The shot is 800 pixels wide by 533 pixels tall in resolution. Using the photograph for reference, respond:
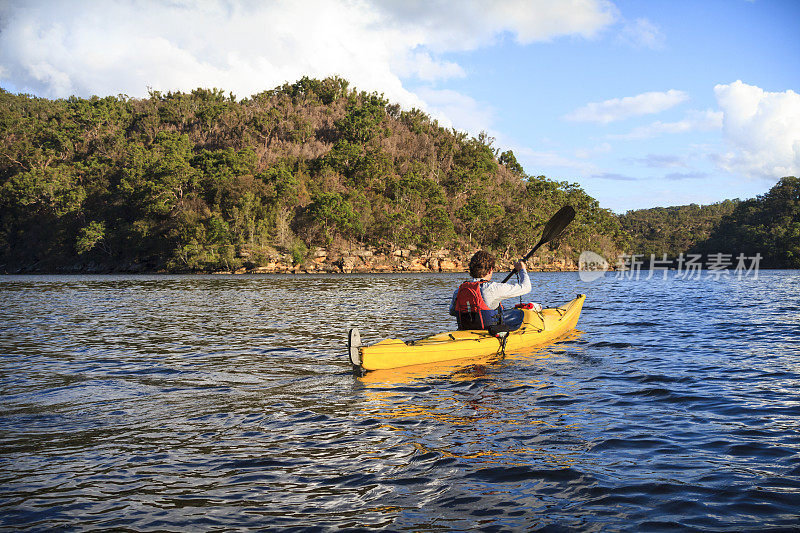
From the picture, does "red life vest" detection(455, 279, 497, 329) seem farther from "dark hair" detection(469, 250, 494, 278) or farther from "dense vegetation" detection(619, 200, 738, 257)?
"dense vegetation" detection(619, 200, 738, 257)

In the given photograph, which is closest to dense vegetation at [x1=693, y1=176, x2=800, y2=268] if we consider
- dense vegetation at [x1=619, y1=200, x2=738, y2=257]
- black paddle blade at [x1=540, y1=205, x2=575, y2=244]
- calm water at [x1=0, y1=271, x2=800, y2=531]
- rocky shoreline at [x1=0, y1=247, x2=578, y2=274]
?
dense vegetation at [x1=619, y1=200, x2=738, y2=257]

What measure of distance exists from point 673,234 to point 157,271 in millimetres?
96014

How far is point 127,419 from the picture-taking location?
17.6ft

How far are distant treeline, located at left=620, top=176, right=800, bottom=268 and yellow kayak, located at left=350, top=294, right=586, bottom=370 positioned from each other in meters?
82.4

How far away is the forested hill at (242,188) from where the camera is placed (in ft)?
185

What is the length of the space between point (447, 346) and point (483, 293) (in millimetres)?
1076

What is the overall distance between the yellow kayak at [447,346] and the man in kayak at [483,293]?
221 mm

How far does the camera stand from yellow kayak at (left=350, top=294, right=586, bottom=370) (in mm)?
7328

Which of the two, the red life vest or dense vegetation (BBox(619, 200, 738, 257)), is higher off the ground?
dense vegetation (BBox(619, 200, 738, 257))

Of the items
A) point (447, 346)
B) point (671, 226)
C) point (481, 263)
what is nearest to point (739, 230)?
point (671, 226)

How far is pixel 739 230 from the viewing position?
86.1 meters

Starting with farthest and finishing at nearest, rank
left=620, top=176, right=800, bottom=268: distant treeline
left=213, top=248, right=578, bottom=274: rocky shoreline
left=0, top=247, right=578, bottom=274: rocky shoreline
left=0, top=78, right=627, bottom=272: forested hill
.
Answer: left=620, top=176, right=800, bottom=268: distant treeline < left=0, top=78, right=627, bottom=272: forested hill < left=213, top=248, right=578, bottom=274: rocky shoreline < left=0, top=247, right=578, bottom=274: rocky shoreline

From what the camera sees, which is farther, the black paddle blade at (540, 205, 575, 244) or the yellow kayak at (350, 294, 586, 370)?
the black paddle blade at (540, 205, 575, 244)

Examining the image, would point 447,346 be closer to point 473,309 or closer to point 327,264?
point 473,309
